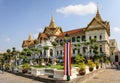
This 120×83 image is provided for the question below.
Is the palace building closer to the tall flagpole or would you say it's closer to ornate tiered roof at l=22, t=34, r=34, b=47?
ornate tiered roof at l=22, t=34, r=34, b=47

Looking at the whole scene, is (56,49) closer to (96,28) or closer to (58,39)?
(58,39)

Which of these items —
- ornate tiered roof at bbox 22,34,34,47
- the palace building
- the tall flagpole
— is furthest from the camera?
ornate tiered roof at bbox 22,34,34,47

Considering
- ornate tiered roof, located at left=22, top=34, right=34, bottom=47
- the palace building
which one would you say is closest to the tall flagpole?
the palace building

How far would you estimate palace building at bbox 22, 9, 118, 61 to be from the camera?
51.3 m

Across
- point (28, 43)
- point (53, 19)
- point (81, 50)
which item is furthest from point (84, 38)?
point (28, 43)

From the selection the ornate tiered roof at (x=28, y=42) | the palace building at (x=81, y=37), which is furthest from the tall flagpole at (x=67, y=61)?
the ornate tiered roof at (x=28, y=42)

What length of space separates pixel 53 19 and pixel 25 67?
46.7 meters

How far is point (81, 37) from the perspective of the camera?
55781mm

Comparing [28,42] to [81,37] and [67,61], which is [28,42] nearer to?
[81,37]

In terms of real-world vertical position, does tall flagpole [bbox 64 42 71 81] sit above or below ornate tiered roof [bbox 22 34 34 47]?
below

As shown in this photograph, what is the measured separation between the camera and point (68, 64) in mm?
14742

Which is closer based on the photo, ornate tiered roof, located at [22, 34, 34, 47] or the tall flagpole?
the tall flagpole

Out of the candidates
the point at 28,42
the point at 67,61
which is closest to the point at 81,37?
the point at 28,42

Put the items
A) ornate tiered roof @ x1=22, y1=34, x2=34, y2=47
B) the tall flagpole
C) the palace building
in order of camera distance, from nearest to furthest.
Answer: the tall flagpole, the palace building, ornate tiered roof @ x1=22, y1=34, x2=34, y2=47
